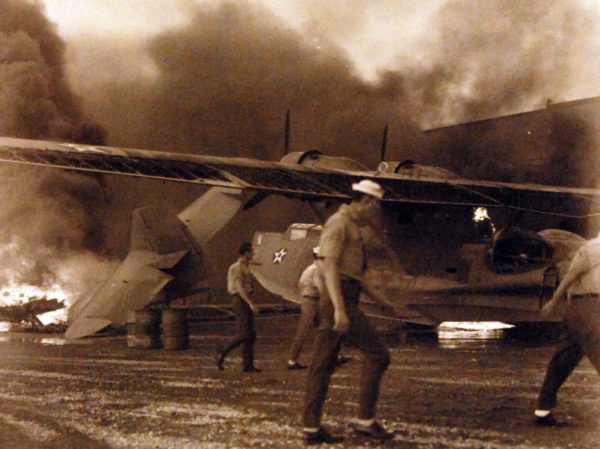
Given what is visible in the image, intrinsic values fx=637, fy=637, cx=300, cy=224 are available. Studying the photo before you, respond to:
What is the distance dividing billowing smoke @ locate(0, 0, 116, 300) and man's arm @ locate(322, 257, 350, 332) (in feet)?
66.7

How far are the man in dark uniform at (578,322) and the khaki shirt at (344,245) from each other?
1818 millimetres

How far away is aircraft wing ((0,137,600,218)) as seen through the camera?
41.8 ft

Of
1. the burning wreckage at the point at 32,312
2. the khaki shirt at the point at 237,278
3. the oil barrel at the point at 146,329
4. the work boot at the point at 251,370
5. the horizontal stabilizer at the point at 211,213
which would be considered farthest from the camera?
the horizontal stabilizer at the point at 211,213

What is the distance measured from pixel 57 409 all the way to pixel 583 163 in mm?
20994

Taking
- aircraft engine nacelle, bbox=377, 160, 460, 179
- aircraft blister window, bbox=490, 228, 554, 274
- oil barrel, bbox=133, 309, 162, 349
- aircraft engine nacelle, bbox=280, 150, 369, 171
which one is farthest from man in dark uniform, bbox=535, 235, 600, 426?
aircraft engine nacelle, bbox=280, 150, 369, 171

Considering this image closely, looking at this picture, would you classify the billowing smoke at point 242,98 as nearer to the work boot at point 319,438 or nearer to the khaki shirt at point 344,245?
the khaki shirt at point 344,245

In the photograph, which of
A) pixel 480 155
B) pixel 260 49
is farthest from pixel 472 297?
pixel 260 49

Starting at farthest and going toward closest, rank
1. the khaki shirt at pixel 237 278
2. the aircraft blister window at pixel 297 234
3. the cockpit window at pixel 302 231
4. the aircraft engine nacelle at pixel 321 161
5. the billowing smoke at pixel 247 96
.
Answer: the billowing smoke at pixel 247 96 < the aircraft blister window at pixel 297 234 < the cockpit window at pixel 302 231 < the aircraft engine nacelle at pixel 321 161 < the khaki shirt at pixel 237 278

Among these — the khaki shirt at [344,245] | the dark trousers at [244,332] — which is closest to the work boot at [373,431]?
the khaki shirt at [344,245]

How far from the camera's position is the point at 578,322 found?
542 cm

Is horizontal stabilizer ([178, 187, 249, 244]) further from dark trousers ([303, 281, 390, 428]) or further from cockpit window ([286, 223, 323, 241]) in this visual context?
dark trousers ([303, 281, 390, 428])

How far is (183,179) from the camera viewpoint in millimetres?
13125

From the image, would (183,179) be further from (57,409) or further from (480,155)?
(480,155)

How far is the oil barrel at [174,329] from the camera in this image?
11.9 metres
